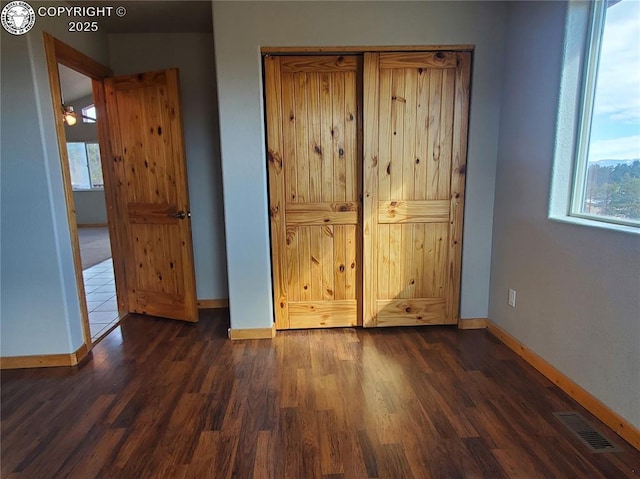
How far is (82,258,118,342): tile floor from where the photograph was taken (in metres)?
3.18

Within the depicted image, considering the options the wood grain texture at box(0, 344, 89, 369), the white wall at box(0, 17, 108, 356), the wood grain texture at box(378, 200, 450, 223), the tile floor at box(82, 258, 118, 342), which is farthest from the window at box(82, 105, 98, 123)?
the wood grain texture at box(378, 200, 450, 223)

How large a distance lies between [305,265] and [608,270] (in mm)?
1913

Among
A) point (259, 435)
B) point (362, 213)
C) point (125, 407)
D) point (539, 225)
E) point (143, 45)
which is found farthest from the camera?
point (143, 45)

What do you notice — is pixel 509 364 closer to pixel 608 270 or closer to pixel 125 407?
pixel 608 270

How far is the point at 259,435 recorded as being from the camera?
182 centimetres

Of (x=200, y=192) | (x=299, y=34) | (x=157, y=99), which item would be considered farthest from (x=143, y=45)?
(x=299, y=34)

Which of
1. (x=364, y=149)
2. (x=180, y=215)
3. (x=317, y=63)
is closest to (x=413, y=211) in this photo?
(x=364, y=149)

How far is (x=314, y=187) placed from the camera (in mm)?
2852

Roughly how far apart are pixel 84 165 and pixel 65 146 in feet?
24.7

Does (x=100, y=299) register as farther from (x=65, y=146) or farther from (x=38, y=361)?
(x=65, y=146)

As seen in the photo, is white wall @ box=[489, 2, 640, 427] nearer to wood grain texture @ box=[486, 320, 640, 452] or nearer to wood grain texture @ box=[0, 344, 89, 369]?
wood grain texture @ box=[486, 320, 640, 452]

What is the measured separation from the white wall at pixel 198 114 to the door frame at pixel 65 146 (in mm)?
305

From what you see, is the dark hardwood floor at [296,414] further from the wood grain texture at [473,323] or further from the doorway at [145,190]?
the doorway at [145,190]


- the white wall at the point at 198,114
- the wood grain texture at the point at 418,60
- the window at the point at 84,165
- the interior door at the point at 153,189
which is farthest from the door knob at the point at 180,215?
the window at the point at 84,165
